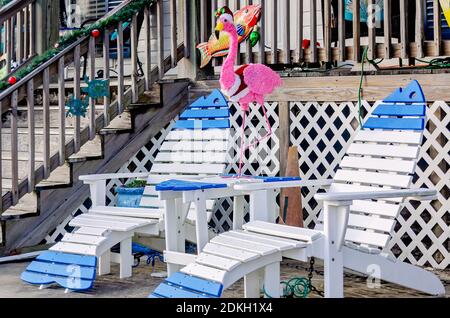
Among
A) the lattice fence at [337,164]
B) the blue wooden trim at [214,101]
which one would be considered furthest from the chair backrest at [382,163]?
the blue wooden trim at [214,101]

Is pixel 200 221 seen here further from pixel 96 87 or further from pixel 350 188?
pixel 96 87

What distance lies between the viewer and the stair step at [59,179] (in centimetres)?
712

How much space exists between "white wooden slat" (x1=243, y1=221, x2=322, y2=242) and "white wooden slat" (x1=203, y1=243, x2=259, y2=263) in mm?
345

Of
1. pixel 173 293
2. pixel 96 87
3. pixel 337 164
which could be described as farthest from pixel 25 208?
pixel 173 293

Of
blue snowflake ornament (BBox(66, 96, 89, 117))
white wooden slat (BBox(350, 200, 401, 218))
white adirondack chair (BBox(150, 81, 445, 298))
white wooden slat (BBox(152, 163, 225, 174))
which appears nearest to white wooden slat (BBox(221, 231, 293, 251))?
white adirondack chair (BBox(150, 81, 445, 298))

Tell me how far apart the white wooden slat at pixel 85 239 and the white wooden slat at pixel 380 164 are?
1.63 m

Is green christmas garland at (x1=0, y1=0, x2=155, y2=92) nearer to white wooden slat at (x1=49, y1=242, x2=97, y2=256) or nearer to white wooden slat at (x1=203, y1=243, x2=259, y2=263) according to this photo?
white wooden slat at (x1=49, y1=242, x2=97, y2=256)

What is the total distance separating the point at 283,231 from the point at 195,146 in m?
1.86

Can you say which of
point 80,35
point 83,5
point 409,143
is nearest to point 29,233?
point 80,35

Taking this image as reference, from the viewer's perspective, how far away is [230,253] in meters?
4.75

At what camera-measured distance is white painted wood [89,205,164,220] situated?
6121 millimetres

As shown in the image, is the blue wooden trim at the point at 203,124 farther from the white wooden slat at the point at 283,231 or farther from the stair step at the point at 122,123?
the white wooden slat at the point at 283,231

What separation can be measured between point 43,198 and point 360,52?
107 inches
